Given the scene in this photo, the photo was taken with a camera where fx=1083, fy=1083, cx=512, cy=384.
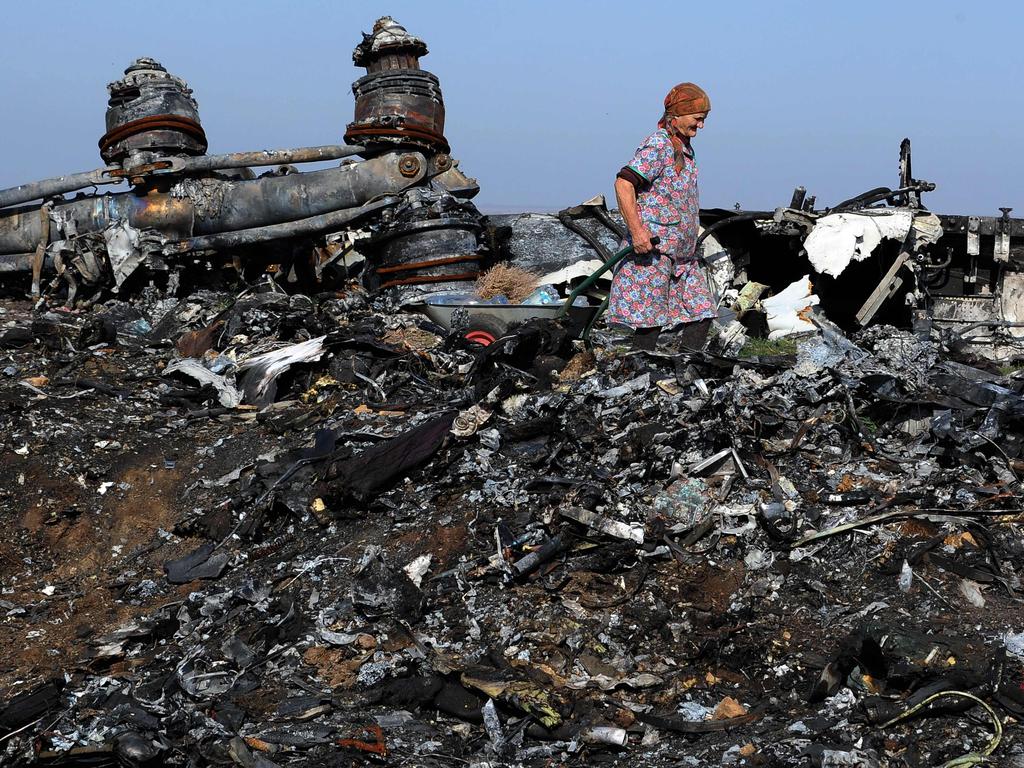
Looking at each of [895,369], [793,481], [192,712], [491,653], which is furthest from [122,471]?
[895,369]

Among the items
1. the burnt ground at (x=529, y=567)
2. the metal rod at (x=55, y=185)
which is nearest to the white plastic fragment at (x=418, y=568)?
→ the burnt ground at (x=529, y=567)

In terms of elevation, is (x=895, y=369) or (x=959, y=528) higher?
(x=895, y=369)

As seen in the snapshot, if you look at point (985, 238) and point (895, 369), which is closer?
point (895, 369)

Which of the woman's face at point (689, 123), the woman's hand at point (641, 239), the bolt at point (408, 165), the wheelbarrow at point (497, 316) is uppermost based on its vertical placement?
the bolt at point (408, 165)

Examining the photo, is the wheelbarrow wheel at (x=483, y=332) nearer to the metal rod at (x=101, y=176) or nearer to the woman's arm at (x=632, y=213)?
the woman's arm at (x=632, y=213)

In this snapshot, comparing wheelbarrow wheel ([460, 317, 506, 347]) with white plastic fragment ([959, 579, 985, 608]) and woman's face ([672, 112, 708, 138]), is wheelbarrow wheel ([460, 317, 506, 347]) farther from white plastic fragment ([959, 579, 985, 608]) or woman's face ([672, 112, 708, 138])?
white plastic fragment ([959, 579, 985, 608])

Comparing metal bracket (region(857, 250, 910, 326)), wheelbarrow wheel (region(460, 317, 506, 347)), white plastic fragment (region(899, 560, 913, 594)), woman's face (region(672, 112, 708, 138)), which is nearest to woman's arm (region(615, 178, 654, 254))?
woman's face (region(672, 112, 708, 138))

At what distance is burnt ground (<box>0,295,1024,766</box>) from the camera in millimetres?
3840

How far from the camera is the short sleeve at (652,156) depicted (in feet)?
19.9

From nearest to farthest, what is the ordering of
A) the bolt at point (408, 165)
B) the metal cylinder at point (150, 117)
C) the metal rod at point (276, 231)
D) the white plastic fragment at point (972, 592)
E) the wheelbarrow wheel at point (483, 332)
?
the white plastic fragment at point (972, 592) < the wheelbarrow wheel at point (483, 332) < the metal rod at point (276, 231) < the bolt at point (408, 165) < the metal cylinder at point (150, 117)

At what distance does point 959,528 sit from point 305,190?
7.34 meters

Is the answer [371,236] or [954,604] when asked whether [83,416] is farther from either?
[954,604]

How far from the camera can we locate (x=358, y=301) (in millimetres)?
9742

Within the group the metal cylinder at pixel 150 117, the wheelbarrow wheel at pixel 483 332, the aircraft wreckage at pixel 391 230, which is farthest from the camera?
the metal cylinder at pixel 150 117
